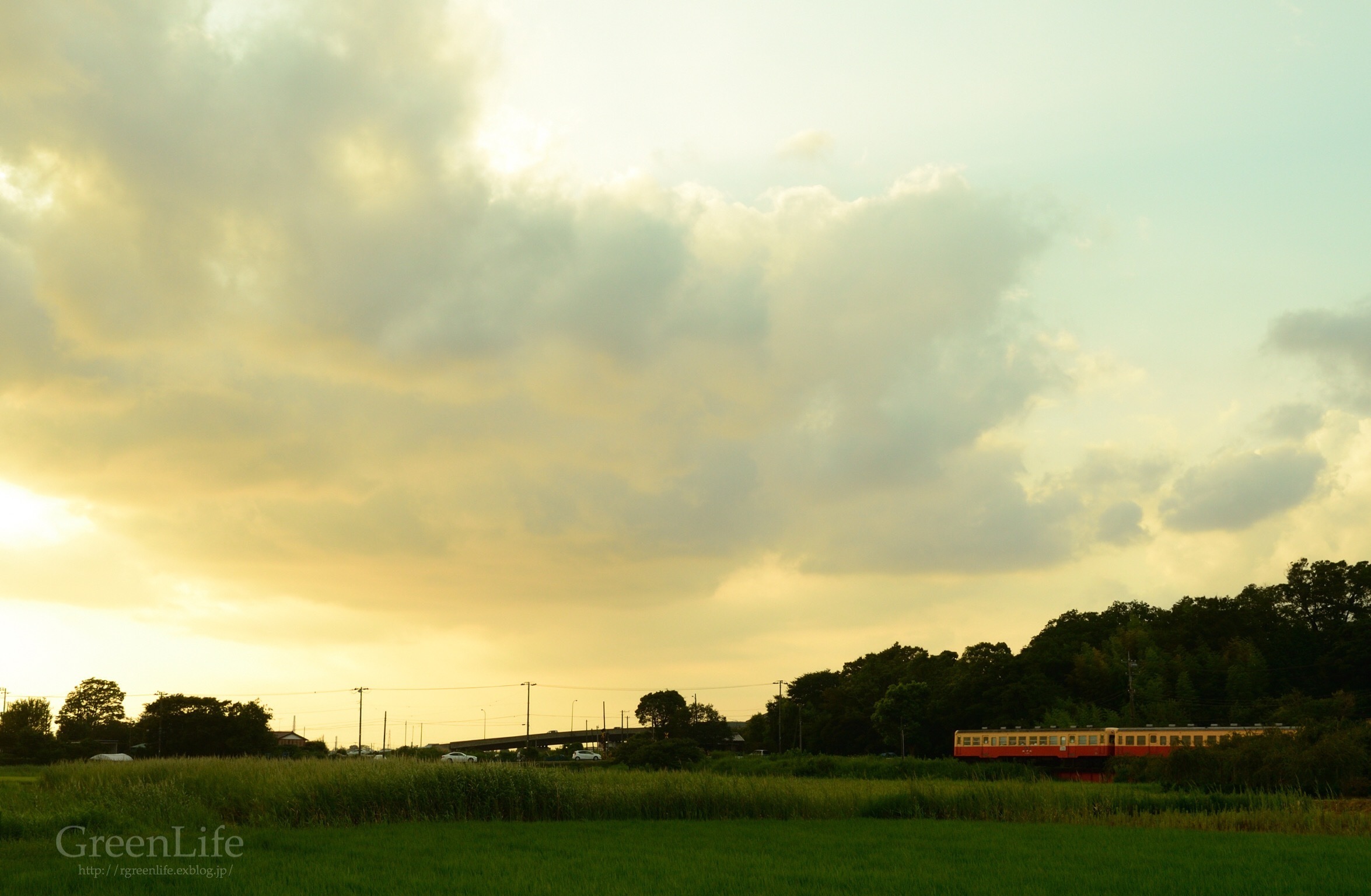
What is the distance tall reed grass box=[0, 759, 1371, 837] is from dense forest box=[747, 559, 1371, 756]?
4370 cm

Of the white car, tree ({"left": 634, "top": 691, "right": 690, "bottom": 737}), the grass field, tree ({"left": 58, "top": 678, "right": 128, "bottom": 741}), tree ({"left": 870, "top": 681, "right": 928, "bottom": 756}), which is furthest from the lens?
tree ({"left": 634, "top": 691, "right": 690, "bottom": 737})

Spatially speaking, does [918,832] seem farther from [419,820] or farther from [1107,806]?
[419,820]

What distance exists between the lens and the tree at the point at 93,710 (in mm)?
125625

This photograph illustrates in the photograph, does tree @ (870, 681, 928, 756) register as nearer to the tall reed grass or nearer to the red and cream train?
the red and cream train

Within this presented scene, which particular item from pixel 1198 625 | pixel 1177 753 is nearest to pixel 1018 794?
pixel 1177 753

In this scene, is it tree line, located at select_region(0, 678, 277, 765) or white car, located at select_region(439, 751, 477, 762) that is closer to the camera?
white car, located at select_region(439, 751, 477, 762)

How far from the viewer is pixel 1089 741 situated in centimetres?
6981

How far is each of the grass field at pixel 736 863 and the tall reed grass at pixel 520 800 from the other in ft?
8.21

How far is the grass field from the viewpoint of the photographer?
2105 cm

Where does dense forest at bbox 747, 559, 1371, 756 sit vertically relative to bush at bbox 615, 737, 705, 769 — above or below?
above

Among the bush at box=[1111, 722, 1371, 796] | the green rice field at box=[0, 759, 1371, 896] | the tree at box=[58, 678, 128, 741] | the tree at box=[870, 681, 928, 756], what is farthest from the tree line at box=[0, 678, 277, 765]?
the bush at box=[1111, 722, 1371, 796]

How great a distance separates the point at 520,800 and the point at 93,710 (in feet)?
387

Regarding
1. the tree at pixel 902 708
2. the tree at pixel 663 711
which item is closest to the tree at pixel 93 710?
the tree at pixel 663 711

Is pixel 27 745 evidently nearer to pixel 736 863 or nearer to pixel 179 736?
pixel 179 736
